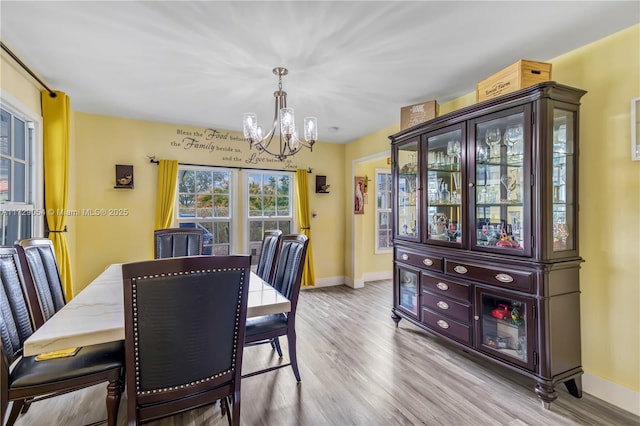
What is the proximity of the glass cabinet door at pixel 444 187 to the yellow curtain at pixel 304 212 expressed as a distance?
88.9 inches

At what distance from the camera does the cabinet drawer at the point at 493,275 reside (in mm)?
2057

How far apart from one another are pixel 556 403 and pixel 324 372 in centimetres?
160

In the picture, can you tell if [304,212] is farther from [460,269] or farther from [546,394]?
[546,394]

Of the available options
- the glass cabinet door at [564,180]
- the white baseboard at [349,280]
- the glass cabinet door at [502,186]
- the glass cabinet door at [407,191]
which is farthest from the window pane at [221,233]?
the glass cabinet door at [564,180]

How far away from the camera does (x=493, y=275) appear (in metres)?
2.26

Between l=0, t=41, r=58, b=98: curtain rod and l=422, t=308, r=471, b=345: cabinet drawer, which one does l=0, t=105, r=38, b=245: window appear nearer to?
Answer: l=0, t=41, r=58, b=98: curtain rod

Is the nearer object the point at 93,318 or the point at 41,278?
the point at 93,318

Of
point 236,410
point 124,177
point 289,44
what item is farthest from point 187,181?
point 236,410

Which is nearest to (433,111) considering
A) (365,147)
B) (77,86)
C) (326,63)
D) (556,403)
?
(326,63)

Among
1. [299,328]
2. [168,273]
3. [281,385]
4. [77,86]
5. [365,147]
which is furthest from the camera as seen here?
[365,147]

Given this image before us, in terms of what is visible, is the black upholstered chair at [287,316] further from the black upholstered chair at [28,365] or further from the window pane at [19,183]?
the window pane at [19,183]

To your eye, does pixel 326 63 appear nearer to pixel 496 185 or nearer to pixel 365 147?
pixel 496 185

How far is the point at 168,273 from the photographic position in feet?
4.00

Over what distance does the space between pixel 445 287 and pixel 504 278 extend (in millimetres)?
546
